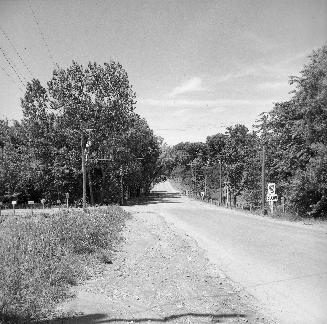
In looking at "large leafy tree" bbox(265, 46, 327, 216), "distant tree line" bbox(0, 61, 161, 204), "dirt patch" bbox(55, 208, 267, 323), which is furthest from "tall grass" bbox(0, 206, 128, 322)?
"distant tree line" bbox(0, 61, 161, 204)

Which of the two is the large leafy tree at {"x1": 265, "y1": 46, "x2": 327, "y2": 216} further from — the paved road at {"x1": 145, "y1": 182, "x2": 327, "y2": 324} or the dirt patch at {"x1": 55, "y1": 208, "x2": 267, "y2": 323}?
the dirt patch at {"x1": 55, "y1": 208, "x2": 267, "y2": 323}

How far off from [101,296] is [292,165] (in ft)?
84.5

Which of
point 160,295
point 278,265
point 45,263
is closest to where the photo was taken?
point 160,295

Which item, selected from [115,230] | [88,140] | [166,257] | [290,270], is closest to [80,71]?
[88,140]

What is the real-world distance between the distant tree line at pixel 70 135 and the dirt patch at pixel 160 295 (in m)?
35.2

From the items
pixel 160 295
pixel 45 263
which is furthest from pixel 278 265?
pixel 45 263

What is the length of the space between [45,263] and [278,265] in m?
7.62

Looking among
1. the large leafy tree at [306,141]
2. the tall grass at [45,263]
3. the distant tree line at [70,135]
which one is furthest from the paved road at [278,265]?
the distant tree line at [70,135]

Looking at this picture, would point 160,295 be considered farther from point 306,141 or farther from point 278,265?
point 306,141

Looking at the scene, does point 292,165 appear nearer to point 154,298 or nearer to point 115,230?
point 115,230

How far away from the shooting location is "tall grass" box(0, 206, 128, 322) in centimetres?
767

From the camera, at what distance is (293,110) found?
32906 mm

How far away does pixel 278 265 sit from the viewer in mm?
12547

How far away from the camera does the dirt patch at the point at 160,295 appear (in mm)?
7609
